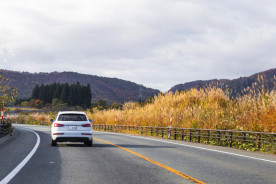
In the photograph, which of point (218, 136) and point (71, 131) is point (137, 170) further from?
point (218, 136)

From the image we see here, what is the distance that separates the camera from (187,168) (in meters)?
10.4

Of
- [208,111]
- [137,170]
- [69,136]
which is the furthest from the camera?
[208,111]

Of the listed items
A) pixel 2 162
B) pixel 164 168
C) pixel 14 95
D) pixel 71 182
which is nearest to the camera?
pixel 71 182

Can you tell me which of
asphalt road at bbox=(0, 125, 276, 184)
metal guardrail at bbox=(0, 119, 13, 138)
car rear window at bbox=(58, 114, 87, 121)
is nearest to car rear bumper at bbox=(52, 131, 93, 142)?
car rear window at bbox=(58, 114, 87, 121)

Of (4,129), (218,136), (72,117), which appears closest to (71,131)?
(72,117)

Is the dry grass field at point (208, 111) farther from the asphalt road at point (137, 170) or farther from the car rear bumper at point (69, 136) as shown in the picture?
the car rear bumper at point (69, 136)

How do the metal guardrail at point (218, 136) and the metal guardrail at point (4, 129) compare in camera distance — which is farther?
the metal guardrail at point (4, 129)

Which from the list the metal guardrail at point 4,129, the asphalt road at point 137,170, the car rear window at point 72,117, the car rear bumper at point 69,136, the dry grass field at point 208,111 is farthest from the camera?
the metal guardrail at point 4,129

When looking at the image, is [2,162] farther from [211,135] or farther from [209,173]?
[211,135]

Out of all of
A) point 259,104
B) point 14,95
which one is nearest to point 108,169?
point 259,104

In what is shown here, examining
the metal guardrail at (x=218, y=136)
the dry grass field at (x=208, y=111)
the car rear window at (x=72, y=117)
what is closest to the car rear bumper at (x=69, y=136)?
the car rear window at (x=72, y=117)

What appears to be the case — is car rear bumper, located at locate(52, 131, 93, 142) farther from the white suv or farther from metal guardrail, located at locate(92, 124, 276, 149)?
metal guardrail, located at locate(92, 124, 276, 149)

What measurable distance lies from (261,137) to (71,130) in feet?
27.4

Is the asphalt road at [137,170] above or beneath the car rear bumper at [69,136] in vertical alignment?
beneath
